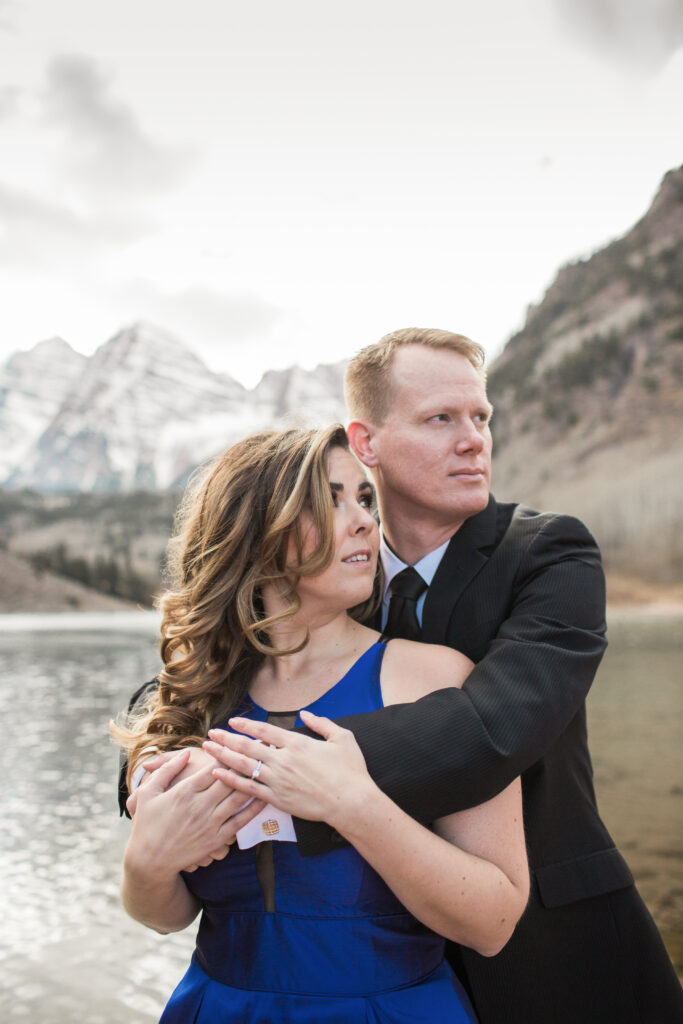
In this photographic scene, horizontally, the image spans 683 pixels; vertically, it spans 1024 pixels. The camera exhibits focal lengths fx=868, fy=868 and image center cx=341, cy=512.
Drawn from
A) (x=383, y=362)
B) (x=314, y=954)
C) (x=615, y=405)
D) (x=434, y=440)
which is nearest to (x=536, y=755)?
(x=314, y=954)

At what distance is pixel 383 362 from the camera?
3.04m

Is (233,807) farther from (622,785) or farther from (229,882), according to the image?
(622,785)

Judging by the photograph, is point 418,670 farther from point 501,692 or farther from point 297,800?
point 297,800

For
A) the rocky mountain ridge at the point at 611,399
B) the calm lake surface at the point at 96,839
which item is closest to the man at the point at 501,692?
the calm lake surface at the point at 96,839

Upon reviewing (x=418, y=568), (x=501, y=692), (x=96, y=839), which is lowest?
(x=96, y=839)

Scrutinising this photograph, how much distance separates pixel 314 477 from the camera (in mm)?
2381

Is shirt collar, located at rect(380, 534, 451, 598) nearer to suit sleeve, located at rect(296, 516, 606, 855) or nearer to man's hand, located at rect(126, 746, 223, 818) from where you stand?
suit sleeve, located at rect(296, 516, 606, 855)

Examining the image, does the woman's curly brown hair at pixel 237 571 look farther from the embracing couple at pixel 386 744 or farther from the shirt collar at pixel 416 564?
the shirt collar at pixel 416 564

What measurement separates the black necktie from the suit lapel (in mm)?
63

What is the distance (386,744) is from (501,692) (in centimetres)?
30

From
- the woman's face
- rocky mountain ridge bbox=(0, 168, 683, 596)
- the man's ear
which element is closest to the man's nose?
the man's ear

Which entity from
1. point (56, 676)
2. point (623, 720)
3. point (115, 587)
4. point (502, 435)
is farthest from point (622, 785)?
point (115, 587)

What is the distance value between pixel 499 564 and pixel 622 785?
1113 cm

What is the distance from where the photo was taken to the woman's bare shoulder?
86.9 inches
